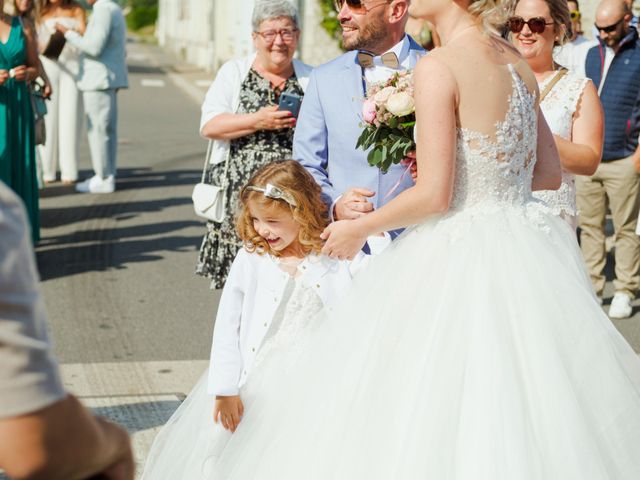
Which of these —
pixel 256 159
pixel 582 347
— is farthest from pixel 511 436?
pixel 256 159

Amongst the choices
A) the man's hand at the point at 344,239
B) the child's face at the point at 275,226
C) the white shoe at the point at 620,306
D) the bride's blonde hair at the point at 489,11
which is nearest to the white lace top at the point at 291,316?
the child's face at the point at 275,226

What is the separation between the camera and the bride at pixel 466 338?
10.1 ft

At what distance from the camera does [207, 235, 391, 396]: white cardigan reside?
12.4 feet

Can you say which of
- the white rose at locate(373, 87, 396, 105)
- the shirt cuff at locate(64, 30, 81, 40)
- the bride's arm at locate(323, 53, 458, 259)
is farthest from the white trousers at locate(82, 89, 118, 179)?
the bride's arm at locate(323, 53, 458, 259)

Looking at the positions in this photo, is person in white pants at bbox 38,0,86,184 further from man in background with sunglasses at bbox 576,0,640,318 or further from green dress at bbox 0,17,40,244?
man in background with sunglasses at bbox 576,0,640,318

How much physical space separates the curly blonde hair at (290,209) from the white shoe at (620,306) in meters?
4.15

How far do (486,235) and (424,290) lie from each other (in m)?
0.25

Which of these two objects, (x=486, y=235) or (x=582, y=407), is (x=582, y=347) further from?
(x=486, y=235)

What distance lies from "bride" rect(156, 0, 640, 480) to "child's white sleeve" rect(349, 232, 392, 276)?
38 centimetres

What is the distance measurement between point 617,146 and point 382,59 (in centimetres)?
407

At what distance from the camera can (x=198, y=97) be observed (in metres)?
24.8

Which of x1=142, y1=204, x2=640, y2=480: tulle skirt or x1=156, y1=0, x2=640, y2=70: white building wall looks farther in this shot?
x1=156, y1=0, x2=640, y2=70: white building wall

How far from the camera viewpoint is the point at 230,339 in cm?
378

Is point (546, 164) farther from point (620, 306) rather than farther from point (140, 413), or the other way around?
point (620, 306)
